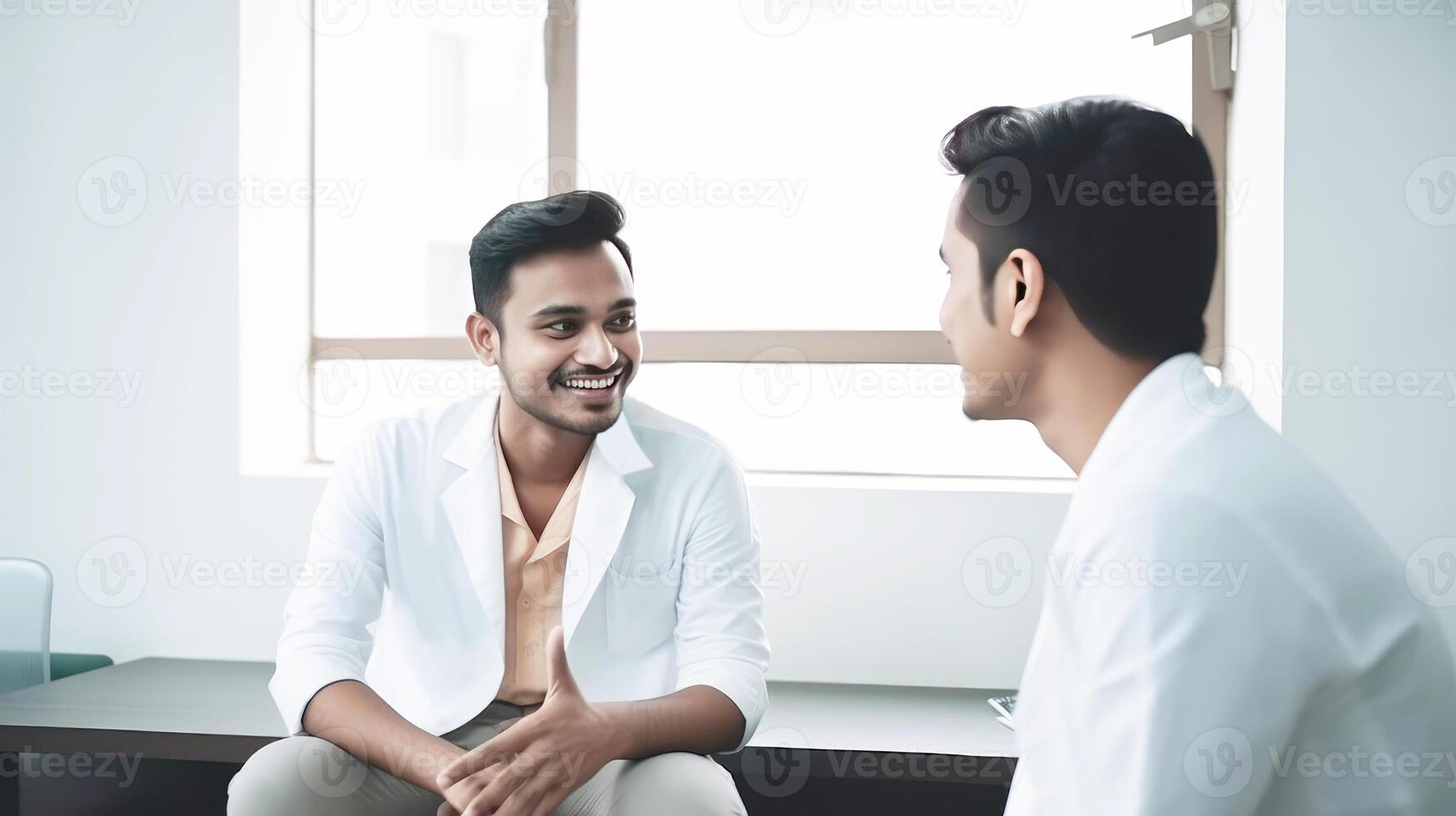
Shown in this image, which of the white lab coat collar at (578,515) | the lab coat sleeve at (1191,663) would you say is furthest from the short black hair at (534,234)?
the lab coat sleeve at (1191,663)

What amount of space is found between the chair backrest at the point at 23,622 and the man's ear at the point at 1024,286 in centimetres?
222

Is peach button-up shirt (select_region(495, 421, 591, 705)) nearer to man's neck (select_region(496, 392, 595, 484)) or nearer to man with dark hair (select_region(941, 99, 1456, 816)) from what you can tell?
man's neck (select_region(496, 392, 595, 484))

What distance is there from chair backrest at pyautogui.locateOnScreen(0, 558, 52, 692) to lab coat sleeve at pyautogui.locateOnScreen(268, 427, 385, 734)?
92 centimetres

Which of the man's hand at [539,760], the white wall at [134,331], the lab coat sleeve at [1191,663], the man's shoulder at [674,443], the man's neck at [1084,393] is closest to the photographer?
the lab coat sleeve at [1191,663]

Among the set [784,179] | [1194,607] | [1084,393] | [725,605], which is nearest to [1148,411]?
[1084,393]

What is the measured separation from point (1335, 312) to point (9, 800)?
9.36 ft

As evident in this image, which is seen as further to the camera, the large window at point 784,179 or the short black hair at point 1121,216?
the large window at point 784,179

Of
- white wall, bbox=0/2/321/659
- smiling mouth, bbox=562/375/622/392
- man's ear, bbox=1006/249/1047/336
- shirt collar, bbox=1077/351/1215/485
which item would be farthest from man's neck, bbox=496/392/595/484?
shirt collar, bbox=1077/351/1215/485

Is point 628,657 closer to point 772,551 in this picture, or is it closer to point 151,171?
point 772,551

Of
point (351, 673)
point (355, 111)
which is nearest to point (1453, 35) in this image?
point (351, 673)

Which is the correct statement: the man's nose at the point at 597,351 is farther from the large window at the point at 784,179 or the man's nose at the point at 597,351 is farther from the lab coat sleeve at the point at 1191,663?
the lab coat sleeve at the point at 1191,663

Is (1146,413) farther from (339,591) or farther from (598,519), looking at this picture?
(339,591)

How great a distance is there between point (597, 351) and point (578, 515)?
29 cm

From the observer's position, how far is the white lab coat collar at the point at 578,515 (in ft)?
5.74
